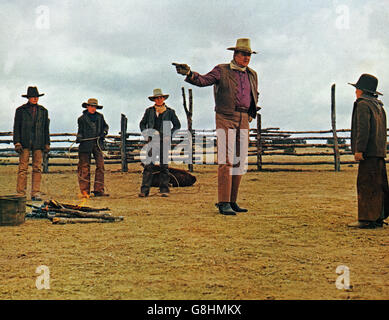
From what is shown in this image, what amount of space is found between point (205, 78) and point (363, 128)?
1.93 m

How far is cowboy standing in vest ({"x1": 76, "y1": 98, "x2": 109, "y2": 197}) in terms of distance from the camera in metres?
7.97

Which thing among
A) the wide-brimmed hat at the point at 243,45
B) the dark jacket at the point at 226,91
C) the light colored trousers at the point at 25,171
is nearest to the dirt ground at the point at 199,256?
the dark jacket at the point at 226,91

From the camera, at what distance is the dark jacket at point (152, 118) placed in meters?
7.55

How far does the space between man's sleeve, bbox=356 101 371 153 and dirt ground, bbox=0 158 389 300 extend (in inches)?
34.2

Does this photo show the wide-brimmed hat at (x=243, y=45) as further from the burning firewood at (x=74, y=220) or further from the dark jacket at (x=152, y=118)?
the burning firewood at (x=74, y=220)

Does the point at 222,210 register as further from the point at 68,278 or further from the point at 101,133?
the point at 101,133

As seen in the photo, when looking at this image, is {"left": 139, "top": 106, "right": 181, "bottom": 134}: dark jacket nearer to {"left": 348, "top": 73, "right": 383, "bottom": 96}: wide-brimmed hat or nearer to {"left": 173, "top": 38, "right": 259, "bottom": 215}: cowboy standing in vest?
{"left": 173, "top": 38, "right": 259, "bottom": 215}: cowboy standing in vest

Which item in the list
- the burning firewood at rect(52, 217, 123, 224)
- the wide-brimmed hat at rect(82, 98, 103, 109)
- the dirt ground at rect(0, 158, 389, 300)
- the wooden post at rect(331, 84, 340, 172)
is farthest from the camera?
the wooden post at rect(331, 84, 340, 172)

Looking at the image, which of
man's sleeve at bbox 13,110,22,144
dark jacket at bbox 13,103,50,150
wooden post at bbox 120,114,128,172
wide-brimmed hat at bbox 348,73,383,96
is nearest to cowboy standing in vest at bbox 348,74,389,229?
wide-brimmed hat at bbox 348,73,383,96

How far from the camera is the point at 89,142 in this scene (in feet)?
26.2
